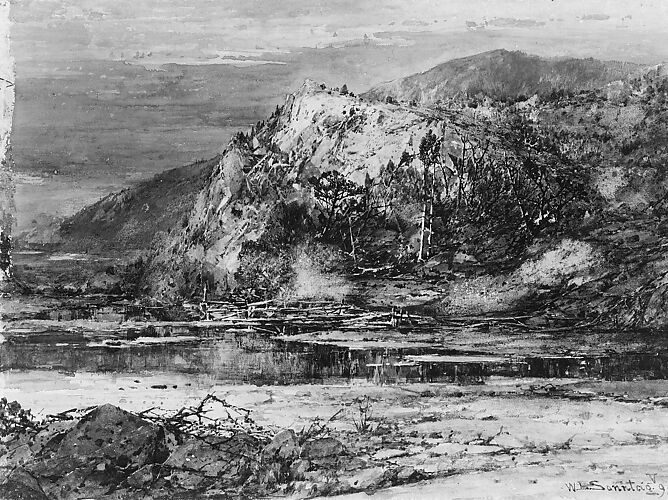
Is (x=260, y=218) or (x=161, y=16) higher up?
(x=161, y=16)

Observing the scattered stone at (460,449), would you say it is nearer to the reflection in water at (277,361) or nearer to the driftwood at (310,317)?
the reflection in water at (277,361)

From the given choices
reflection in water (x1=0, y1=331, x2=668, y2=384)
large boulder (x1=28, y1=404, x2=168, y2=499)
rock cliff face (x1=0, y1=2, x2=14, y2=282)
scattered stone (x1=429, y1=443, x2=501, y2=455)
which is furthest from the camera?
rock cliff face (x1=0, y1=2, x2=14, y2=282)

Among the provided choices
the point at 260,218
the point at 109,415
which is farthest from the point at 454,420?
the point at 109,415

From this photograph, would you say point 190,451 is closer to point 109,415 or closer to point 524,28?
point 109,415

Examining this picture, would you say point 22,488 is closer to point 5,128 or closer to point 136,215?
point 136,215

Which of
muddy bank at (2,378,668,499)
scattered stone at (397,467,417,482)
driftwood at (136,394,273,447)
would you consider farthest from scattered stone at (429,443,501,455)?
driftwood at (136,394,273,447)

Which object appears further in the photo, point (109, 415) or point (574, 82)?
point (574, 82)
